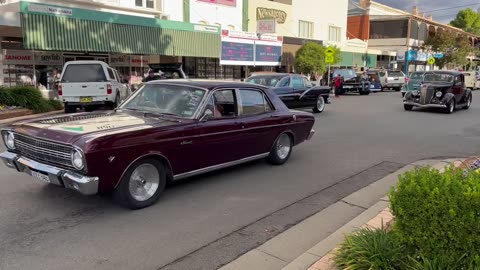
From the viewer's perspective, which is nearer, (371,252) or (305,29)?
(371,252)

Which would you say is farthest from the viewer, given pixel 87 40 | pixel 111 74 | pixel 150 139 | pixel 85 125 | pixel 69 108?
pixel 87 40

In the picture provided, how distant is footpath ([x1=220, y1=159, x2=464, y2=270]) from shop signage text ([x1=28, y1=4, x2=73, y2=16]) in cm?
1536

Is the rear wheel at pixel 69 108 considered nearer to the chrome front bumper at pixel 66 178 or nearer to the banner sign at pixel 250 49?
the chrome front bumper at pixel 66 178

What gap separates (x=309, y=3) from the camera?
3703 centimetres

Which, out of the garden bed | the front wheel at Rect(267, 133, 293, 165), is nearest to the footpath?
the garden bed

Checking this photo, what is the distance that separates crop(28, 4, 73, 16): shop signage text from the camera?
55.0ft

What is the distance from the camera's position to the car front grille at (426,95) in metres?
17.5

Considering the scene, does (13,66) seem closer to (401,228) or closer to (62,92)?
(62,92)

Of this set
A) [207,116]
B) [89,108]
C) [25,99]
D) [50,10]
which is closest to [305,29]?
[50,10]

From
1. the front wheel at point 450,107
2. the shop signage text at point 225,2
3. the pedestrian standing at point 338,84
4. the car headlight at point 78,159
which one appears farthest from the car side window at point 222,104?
the pedestrian standing at point 338,84

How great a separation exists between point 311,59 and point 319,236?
2811cm

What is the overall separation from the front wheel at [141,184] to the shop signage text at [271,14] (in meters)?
27.3

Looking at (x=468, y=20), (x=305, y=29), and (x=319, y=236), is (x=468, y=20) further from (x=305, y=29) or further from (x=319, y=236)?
(x=319, y=236)

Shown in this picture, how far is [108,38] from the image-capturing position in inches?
767
